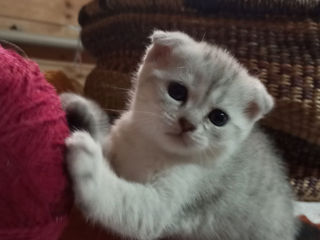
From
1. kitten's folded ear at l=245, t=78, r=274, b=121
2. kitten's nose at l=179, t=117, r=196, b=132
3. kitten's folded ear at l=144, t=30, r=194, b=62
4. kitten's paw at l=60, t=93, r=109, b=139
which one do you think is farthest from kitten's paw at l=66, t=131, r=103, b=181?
kitten's folded ear at l=245, t=78, r=274, b=121

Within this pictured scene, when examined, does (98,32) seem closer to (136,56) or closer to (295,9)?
(136,56)

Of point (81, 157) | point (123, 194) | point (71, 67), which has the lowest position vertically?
point (71, 67)

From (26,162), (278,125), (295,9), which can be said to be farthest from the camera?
(278,125)

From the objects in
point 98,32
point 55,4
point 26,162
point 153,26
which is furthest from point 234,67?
point 55,4

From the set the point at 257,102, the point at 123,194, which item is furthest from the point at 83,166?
the point at 257,102

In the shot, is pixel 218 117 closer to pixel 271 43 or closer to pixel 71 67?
pixel 271 43

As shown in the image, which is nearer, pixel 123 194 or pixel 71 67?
pixel 123 194

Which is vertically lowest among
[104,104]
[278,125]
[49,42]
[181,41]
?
[49,42]
